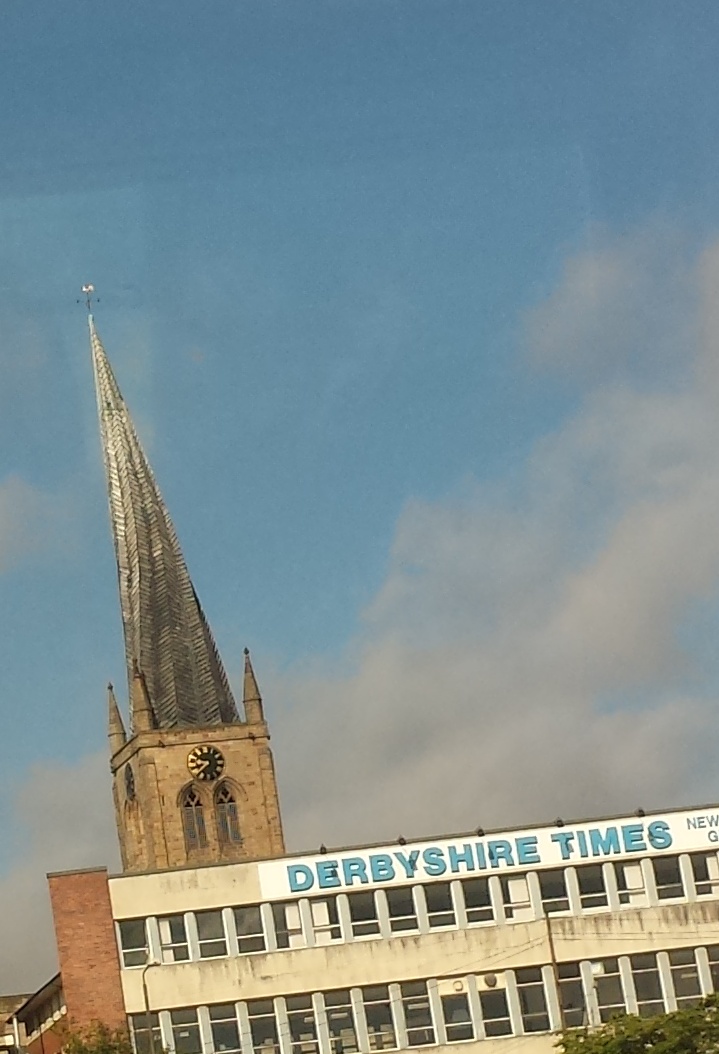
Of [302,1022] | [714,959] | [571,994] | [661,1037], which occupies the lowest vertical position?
[661,1037]

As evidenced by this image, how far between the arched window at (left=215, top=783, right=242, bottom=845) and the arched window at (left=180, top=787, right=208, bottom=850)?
98 cm

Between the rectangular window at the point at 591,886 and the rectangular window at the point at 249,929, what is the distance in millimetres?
12292

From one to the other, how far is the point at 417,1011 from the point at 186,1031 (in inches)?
341

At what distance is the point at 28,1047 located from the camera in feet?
352

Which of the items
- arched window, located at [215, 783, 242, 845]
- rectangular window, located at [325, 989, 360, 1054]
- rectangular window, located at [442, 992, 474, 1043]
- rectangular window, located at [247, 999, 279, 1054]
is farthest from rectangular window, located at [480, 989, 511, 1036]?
arched window, located at [215, 783, 242, 845]

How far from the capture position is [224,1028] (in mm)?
91125

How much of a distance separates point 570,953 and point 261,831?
49850mm

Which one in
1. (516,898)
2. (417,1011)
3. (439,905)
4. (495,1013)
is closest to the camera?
(417,1011)

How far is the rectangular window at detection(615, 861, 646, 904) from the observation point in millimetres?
93875

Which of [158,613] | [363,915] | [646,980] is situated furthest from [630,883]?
[158,613]

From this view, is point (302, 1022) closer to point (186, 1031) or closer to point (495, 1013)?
point (186, 1031)

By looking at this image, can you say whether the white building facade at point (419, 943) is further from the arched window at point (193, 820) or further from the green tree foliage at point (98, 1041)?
the arched window at point (193, 820)

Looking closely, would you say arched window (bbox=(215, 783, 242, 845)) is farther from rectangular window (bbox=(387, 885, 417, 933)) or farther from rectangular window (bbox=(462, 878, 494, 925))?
rectangular window (bbox=(462, 878, 494, 925))

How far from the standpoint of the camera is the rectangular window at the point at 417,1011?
91.6 metres
